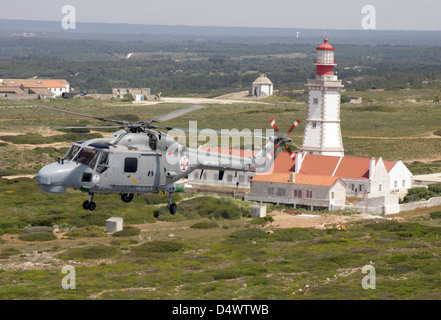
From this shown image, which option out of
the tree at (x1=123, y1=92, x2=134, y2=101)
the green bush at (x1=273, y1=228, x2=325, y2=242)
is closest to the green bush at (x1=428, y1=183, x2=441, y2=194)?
the green bush at (x1=273, y1=228, x2=325, y2=242)

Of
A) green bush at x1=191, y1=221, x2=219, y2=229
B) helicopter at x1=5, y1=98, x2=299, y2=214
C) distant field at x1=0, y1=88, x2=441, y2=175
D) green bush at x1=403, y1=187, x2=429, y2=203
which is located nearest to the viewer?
helicopter at x1=5, y1=98, x2=299, y2=214

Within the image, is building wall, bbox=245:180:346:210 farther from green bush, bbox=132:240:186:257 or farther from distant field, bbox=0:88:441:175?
distant field, bbox=0:88:441:175

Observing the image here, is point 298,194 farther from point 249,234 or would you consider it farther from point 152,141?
point 152,141

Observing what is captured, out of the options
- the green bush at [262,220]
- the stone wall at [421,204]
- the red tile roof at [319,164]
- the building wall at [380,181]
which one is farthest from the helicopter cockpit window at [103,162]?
the stone wall at [421,204]

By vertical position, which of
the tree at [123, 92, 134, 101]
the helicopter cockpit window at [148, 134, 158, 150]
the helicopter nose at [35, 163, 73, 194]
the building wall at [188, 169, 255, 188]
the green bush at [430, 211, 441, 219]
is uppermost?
the helicopter cockpit window at [148, 134, 158, 150]

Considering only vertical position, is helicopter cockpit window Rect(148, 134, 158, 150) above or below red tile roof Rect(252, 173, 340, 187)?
above

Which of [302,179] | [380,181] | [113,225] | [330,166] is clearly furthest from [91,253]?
[380,181]

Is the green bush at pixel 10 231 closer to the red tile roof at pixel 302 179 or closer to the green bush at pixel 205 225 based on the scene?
the green bush at pixel 205 225

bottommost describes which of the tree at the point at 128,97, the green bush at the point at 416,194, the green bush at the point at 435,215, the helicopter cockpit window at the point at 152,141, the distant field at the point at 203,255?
the distant field at the point at 203,255
